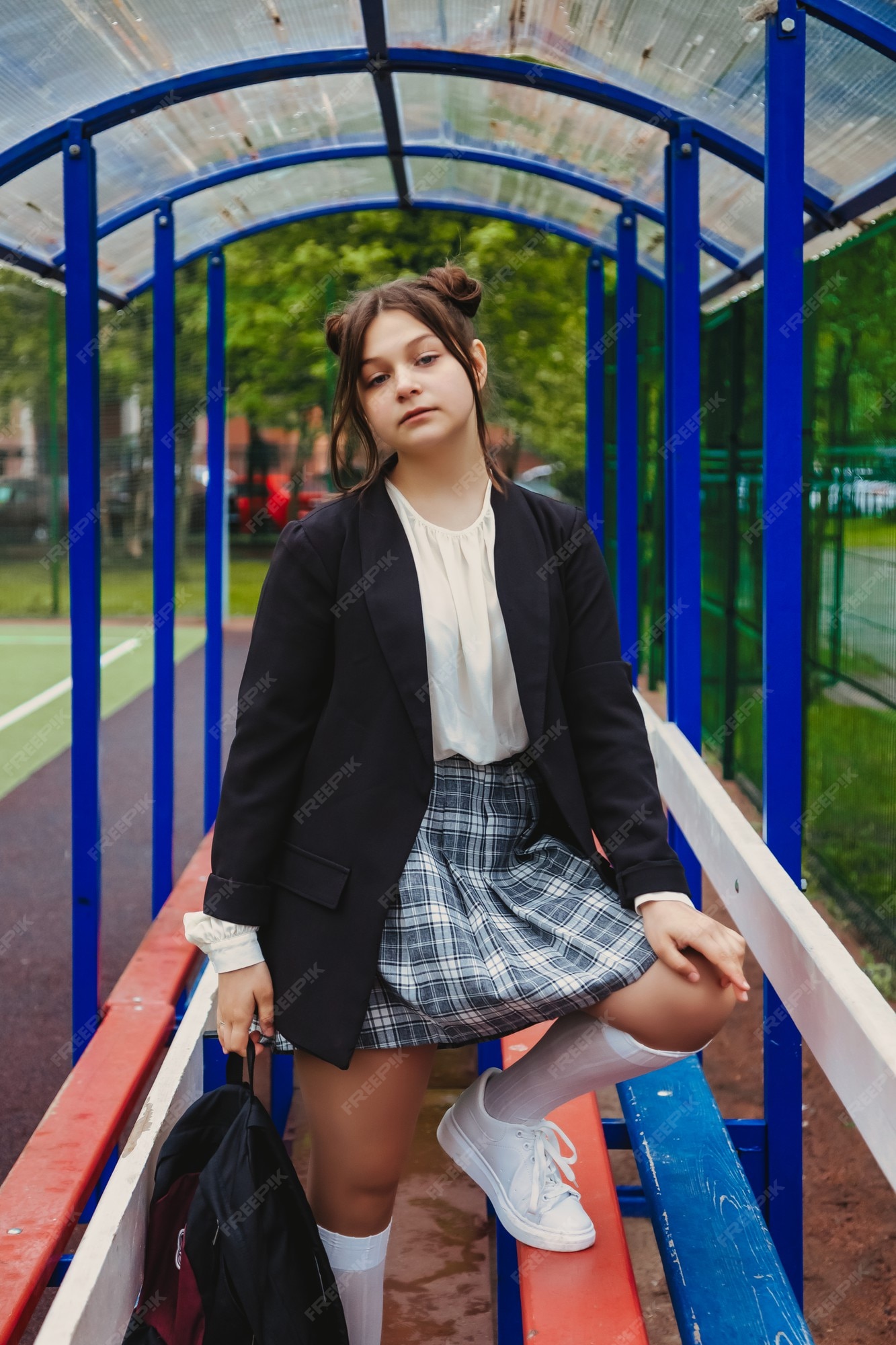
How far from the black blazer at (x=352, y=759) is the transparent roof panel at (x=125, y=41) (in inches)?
63.6

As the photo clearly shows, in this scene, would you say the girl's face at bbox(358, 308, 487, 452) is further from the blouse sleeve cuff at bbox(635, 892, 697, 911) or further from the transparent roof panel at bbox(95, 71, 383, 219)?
the transparent roof panel at bbox(95, 71, 383, 219)

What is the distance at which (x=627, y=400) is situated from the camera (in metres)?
4.99

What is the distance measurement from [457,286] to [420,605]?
1.83 ft

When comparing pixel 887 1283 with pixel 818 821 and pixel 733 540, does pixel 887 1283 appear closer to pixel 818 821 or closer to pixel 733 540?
pixel 818 821

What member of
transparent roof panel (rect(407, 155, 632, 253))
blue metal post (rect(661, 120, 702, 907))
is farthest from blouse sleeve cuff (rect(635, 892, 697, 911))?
transparent roof panel (rect(407, 155, 632, 253))

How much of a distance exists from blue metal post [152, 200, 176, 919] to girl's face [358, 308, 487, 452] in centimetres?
234

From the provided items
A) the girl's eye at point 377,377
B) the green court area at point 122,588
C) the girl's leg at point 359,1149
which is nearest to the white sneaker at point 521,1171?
the girl's leg at point 359,1149

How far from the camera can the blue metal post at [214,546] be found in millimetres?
5484

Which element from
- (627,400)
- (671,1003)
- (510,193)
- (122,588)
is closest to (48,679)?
(122,588)

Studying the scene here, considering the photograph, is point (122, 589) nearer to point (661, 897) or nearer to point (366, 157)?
point (366, 157)

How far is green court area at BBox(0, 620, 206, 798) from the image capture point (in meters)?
9.88

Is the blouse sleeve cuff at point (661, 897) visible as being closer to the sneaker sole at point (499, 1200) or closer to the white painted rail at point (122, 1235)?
the sneaker sole at point (499, 1200)

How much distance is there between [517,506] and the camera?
2.38 metres

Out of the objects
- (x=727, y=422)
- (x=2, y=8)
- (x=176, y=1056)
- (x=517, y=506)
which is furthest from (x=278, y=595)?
(x=727, y=422)
